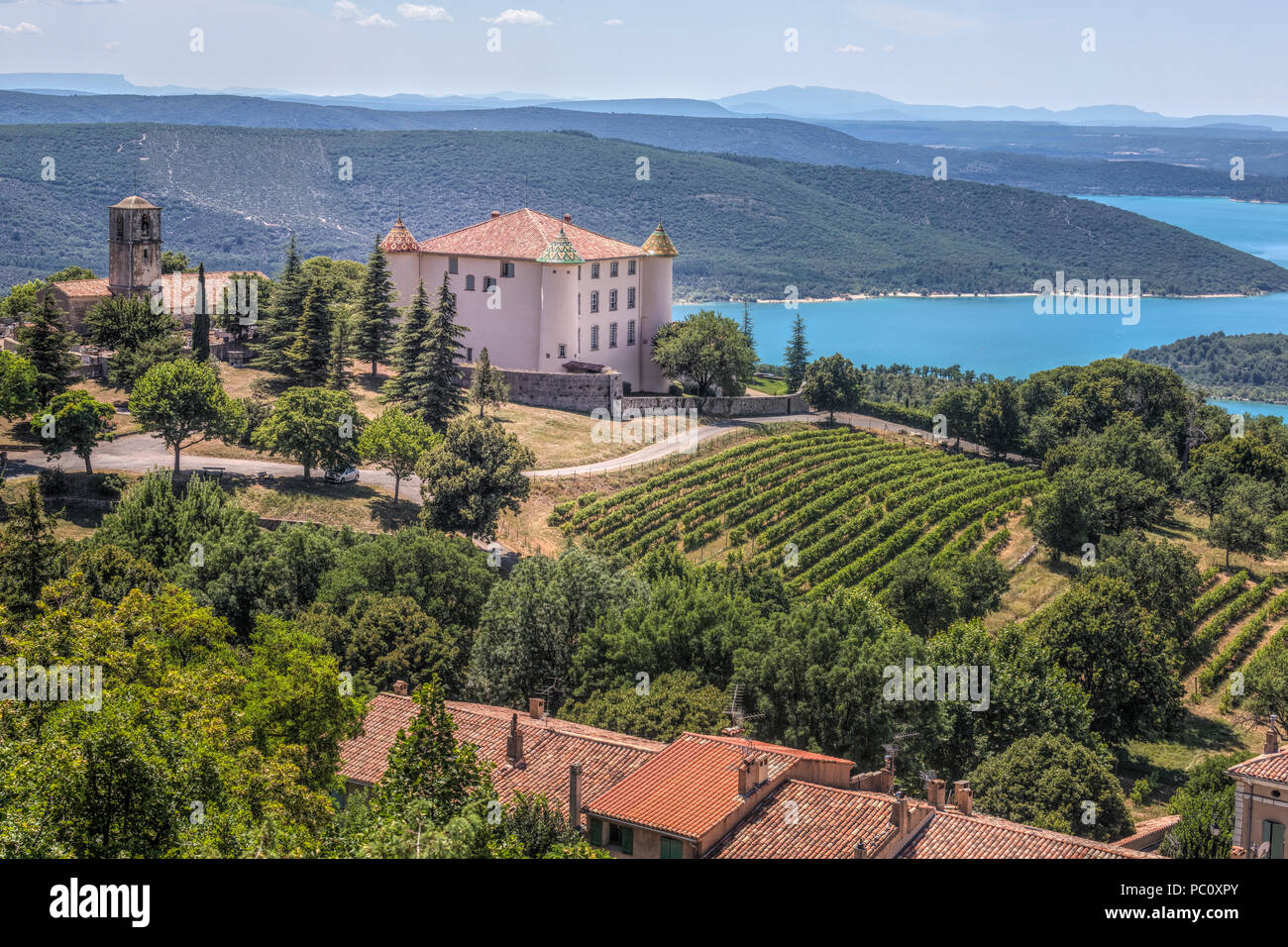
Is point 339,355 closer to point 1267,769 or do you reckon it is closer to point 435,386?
point 435,386

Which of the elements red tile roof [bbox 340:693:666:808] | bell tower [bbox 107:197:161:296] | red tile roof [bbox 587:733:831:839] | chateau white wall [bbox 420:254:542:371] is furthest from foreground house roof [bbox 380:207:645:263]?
red tile roof [bbox 587:733:831:839]

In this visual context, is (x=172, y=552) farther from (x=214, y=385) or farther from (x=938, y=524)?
(x=938, y=524)

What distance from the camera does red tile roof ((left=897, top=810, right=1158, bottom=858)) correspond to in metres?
19.3

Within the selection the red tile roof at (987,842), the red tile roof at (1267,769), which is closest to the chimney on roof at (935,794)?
the red tile roof at (987,842)

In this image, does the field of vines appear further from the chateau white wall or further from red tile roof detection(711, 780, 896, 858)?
red tile roof detection(711, 780, 896, 858)

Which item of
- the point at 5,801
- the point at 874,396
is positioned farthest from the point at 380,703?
the point at 874,396

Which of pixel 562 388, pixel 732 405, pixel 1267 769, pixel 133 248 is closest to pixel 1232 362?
pixel 732 405

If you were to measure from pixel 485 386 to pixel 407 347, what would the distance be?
12.4ft

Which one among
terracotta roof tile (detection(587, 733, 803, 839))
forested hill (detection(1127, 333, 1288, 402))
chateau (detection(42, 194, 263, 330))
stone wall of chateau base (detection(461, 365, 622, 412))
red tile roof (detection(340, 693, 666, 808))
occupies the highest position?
chateau (detection(42, 194, 263, 330))

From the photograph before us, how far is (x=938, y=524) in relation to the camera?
5834cm

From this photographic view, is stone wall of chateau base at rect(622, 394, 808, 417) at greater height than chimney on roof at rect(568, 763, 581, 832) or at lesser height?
greater

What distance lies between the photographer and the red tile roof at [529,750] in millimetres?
22391

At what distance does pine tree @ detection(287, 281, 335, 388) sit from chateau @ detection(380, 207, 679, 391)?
8.38 metres
